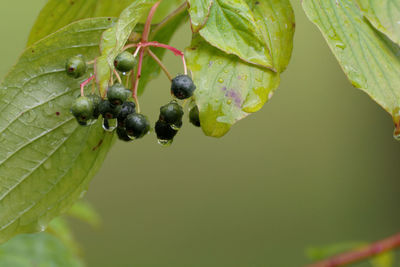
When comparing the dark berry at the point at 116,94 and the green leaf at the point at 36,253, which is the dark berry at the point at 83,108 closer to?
the dark berry at the point at 116,94

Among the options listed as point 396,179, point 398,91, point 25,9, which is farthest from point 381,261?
point 396,179

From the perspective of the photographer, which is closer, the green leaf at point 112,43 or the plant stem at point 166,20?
the green leaf at point 112,43

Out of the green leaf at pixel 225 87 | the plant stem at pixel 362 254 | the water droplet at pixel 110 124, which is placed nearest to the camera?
the green leaf at pixel 225 87

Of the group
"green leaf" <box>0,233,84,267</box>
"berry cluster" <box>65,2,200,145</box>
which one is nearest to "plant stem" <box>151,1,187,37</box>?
"berry cluster" <box>65,2,200,145</box>

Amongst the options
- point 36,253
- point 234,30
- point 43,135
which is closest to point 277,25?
point 234,30

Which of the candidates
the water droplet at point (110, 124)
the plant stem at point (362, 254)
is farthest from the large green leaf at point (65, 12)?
the plant stem at point (362, 254)

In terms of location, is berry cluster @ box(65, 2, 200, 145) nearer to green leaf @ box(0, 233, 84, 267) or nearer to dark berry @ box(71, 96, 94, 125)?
dark berry @ box(71, 96, 94, 125)
